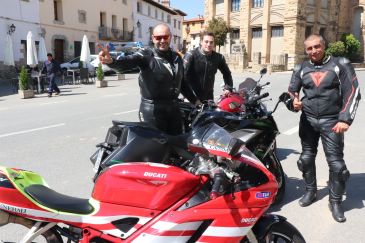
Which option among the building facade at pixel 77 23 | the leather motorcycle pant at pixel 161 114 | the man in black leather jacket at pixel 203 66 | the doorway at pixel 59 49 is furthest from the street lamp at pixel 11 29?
the leather motorcycle pant at pixel 161 114

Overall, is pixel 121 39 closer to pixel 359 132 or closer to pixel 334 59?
pixel 359 132

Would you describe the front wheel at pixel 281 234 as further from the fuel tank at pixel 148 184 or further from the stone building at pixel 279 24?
the stone building at pixel 279 24

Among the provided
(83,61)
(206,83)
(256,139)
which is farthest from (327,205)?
(83,61)

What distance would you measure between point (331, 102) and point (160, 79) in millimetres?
1893

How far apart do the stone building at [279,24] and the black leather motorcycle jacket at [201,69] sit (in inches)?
1265

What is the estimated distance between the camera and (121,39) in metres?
43.2

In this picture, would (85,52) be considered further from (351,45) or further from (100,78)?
(351,45)

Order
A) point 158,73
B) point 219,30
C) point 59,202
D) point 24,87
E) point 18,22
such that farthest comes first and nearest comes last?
point 219,30 < point 18,22 < point 24,87 < point 158,73 < point 59,202

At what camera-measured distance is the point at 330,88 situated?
4.16 m

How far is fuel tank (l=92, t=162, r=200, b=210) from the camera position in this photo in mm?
2316

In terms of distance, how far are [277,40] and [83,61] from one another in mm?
27922

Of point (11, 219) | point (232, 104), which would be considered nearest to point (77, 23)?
point (232, 104)

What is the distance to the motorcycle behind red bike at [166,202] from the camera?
232 centimetres

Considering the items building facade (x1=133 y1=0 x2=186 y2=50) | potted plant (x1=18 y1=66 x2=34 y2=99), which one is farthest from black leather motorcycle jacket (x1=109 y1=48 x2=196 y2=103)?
building facade (x1=133 y1=0 x2=186 y2=50)
